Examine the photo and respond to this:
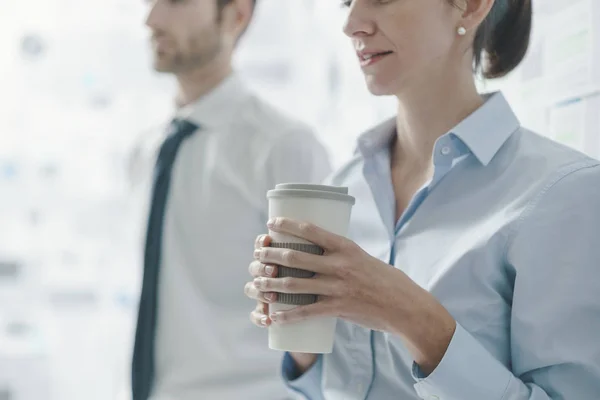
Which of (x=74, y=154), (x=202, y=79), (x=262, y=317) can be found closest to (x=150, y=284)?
(x=202, y=79)

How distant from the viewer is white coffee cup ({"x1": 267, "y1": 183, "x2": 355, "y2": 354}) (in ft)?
2.54

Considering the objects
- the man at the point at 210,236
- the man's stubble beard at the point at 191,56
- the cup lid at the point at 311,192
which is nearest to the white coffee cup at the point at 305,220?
the cup lid at the point at 311,192

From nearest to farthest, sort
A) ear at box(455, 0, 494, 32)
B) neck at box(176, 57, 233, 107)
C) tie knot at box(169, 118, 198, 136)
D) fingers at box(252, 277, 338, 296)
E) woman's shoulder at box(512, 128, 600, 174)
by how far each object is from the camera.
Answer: fingers at box(252, 277, 338, 296), woman's shoulder at box(512, 128, 600, 174), ear at box(455, 0, 494, 32), tie knot at box(169, 118, 198, 136), neck at box(176, 57, 233, 107)

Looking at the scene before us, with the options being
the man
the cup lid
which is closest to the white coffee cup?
the cup lid

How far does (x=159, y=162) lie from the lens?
162 cm

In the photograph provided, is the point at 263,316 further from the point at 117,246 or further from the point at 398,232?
the point at 117,246

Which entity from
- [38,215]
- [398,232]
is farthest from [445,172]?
[38,215]

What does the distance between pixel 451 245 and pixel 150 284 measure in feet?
2.72

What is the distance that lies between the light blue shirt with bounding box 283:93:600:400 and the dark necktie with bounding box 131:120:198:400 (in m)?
0.55

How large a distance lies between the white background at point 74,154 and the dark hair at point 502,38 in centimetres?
124

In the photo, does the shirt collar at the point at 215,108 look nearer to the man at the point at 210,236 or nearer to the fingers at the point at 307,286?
the man at the point at 210,236

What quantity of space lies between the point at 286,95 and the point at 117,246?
2.89ft

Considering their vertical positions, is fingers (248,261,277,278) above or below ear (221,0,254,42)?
below

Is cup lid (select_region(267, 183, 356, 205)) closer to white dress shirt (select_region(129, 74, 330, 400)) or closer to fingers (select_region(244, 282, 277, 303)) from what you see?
fingers (select_region(244, 282, 277, 303))
